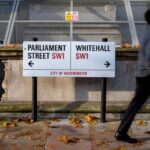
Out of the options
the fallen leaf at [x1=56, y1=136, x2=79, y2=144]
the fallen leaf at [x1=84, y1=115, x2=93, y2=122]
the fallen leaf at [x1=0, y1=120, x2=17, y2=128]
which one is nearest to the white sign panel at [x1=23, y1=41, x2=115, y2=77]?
the fallen leaf at [x1=84, y1=115, x2=93, y2=122]

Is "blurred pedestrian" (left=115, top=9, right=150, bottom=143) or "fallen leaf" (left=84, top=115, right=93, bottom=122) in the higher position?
"blurred pedestrian" (left=115, top=9, right=150, bottom=143)

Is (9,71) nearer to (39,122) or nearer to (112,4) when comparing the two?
(39,122)

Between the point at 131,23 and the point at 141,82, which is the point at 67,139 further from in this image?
the point at 131,23

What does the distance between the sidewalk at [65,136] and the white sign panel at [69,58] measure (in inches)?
31.1

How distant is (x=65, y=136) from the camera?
761cm

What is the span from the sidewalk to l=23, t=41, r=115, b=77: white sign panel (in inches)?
31.1

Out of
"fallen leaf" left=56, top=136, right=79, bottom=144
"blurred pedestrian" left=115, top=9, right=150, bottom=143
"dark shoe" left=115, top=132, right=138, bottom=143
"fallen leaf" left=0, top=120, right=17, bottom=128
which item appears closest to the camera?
"blurred pedestrian" left=115, top=9, right=150, bottom=143

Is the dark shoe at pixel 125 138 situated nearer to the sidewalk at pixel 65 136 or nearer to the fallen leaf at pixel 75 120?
the sidewalk at pixel 65 136

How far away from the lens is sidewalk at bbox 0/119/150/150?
7.14 meters

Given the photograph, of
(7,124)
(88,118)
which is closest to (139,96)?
(88,118)

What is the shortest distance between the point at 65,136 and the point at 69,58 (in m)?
1.32

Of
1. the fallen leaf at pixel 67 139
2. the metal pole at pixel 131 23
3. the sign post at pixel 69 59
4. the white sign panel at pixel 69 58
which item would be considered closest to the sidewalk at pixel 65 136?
the fallen leaf at pixel 67 139

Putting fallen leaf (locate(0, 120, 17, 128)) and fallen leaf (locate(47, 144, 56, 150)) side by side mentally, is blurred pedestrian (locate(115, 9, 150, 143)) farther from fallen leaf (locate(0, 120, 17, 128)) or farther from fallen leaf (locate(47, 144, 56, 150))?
fallen leaf (locate(0, 120, 17, 128))

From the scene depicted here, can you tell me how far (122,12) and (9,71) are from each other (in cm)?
431
